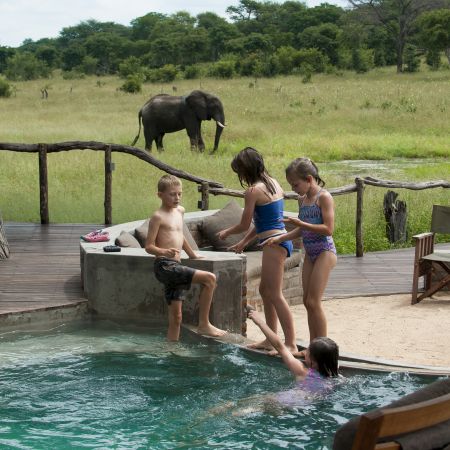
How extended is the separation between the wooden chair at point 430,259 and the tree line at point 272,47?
123ft

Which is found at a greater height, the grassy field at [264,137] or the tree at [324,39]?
the tree at [324,39]

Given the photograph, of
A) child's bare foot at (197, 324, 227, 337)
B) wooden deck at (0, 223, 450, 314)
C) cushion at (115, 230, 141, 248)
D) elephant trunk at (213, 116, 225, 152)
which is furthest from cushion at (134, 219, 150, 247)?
elephant trunk at (213, 116, 225, 152)

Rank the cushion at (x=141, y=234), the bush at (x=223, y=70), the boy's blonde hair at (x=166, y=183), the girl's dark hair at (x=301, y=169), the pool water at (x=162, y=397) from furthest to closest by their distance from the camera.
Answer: the bush at (x=223, y=70)
the cushion at (x=141, y=234)
the boy's blonde hair at (x=166, y=183)
the girl's dark hair at (x=301, y=169)
the pool water at (x=162, y=397)

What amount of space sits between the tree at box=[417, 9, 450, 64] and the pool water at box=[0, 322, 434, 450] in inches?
1903

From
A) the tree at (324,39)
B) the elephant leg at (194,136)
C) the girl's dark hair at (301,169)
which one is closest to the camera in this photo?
the girl's dark hair at (301,169)

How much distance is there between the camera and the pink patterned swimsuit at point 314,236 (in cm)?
677

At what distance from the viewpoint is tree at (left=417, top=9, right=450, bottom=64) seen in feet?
176

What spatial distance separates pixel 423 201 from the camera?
52.3ft

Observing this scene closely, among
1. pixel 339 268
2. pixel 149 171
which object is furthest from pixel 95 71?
pixel 339 268

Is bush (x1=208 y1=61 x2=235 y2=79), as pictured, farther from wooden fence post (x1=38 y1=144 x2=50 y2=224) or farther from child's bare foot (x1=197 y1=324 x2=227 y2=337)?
child's bare foot (x1=197 y1=324 x2=227 y2=337)

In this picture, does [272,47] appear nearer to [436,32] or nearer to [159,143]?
[436,32]

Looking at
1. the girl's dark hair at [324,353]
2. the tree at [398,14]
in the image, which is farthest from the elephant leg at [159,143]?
the tree at [398,14]

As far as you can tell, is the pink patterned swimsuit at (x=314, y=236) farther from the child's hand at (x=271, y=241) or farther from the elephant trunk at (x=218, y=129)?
the elephant trunk at (x=218, y=129)

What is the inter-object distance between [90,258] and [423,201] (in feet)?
28.5
